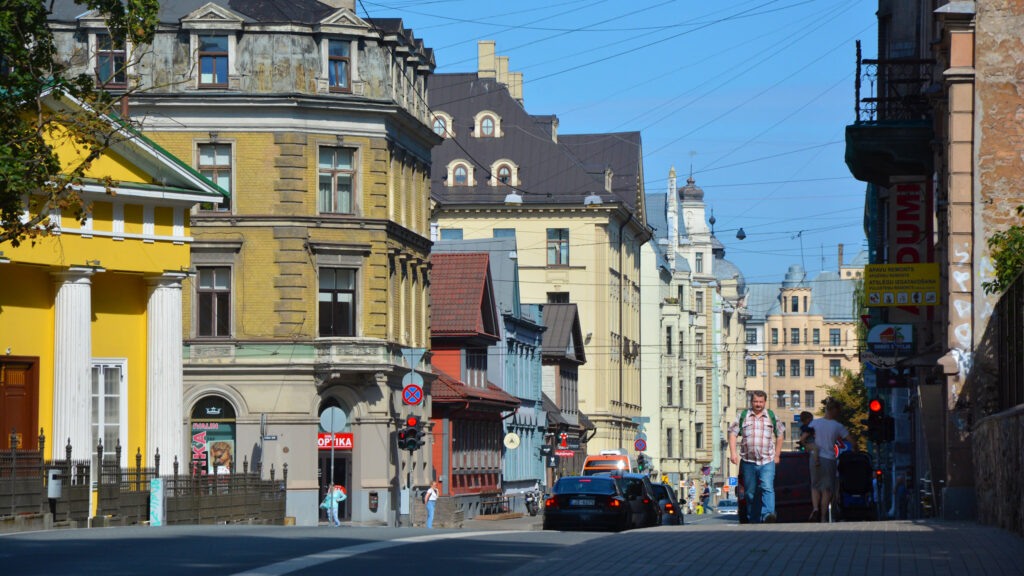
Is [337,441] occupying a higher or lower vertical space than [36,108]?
lower

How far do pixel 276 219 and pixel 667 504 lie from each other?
1715 centimetres

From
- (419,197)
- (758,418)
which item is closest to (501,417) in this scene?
(419,197)

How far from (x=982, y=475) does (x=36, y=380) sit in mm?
17007

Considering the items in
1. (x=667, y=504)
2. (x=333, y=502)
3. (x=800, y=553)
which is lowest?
(x=333, y=502)

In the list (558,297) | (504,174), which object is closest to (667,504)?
(558,297)

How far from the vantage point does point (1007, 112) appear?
27.1 meters

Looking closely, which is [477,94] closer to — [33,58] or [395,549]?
[33,58]

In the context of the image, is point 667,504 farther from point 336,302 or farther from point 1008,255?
point 336,302

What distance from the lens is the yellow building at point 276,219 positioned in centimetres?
5038

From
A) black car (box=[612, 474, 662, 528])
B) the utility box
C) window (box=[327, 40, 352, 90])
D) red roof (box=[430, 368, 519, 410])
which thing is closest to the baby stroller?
black car (box=[612, 474, 662, 528])

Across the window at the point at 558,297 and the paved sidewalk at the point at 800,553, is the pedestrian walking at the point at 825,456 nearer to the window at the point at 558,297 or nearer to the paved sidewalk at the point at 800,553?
the paved sidewalk at the point at 800,553

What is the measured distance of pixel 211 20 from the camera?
50.2 metres

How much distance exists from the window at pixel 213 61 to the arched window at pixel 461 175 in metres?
39.8

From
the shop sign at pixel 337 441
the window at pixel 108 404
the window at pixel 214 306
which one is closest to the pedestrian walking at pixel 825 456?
the window at pixel 108 404
